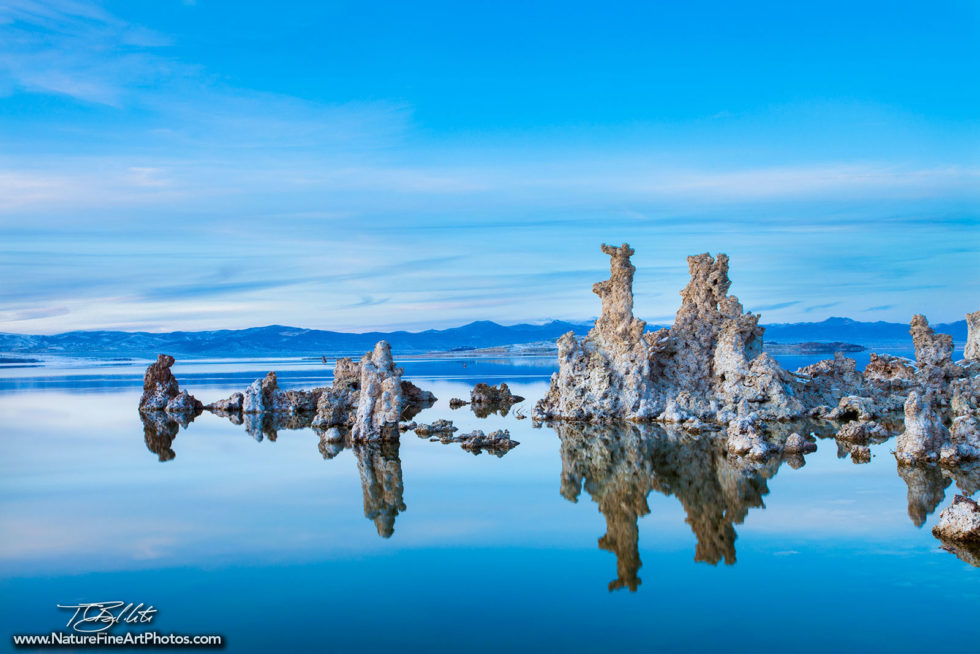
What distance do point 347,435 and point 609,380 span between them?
8.20 metres

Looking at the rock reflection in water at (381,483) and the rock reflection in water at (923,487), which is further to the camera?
the rock reflection in water at (381,483)

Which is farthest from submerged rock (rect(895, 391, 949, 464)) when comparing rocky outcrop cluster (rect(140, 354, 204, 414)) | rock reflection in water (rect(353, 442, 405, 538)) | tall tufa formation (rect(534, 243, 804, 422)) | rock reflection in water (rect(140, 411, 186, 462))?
rocky outcrop cluster (rect(140, 354, 204, 414))

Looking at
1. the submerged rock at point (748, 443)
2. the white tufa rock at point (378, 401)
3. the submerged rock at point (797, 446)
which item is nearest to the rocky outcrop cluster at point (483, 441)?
the white tufa rock at point (378, 401)

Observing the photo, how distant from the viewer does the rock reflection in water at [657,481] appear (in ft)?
39.5

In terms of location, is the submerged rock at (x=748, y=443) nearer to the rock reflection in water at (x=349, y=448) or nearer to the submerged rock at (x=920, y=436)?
the submerged rock at (x=920, y=436)

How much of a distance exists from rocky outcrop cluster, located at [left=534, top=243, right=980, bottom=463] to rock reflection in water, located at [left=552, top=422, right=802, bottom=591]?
2644 mm

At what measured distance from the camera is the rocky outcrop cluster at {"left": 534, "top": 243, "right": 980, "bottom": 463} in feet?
84.7

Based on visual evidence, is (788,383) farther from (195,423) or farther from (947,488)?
(195,423)

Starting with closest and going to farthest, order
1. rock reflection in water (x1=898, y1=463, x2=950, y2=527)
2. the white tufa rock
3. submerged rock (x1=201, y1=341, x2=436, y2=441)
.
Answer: rock reflection in water (x1=898, y1=463, x2=950, y2=527), the white tufa rock, submerged rock (x1=201, y1=341, x2=436, y2=441)

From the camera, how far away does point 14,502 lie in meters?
15.4

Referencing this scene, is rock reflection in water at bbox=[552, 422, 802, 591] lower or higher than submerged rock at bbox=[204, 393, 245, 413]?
lower

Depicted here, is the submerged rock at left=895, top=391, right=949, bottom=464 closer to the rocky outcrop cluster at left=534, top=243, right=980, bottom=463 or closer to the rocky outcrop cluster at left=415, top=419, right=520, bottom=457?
the rocky outcrop cluster at left=534, top=243, right=980, bottom=463

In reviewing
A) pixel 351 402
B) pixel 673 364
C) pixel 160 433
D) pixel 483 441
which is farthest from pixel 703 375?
pixel 160 433
